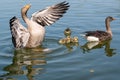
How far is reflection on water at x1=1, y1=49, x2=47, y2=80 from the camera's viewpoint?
30.8 feet

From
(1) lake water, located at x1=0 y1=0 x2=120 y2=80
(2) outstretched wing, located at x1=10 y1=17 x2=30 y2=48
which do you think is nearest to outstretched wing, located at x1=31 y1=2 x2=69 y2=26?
(2) outstretched wing, located at x1=10 y1=17 x2=30 y2=48

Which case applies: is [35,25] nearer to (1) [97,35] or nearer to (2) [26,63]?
(2) [26,63]

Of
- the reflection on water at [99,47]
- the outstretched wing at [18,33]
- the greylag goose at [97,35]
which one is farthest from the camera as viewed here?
the greylag goose at [97,35]

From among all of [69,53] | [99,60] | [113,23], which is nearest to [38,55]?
[69,53]

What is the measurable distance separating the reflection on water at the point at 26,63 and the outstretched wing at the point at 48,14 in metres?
1.02

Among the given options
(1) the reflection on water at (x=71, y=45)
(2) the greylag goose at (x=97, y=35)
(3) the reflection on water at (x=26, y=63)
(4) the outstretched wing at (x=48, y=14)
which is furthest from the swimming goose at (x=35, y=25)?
(2) the greylag goose at (x=97, y=35)

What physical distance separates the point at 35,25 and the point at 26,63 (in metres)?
1.69

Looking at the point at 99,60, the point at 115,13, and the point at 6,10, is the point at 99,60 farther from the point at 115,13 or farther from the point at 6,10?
the point at 6,10

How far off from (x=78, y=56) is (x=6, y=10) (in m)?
7.72

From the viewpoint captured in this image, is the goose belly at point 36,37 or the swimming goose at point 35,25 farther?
the goose belly at point 36,37

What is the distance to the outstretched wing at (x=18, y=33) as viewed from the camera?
11016 mm

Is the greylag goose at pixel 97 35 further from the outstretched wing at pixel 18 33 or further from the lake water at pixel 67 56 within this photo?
the outstretched wing at pixel 18 33

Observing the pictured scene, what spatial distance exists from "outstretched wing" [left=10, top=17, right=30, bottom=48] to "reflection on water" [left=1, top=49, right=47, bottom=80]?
304 mm

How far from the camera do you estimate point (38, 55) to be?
11.1 m
